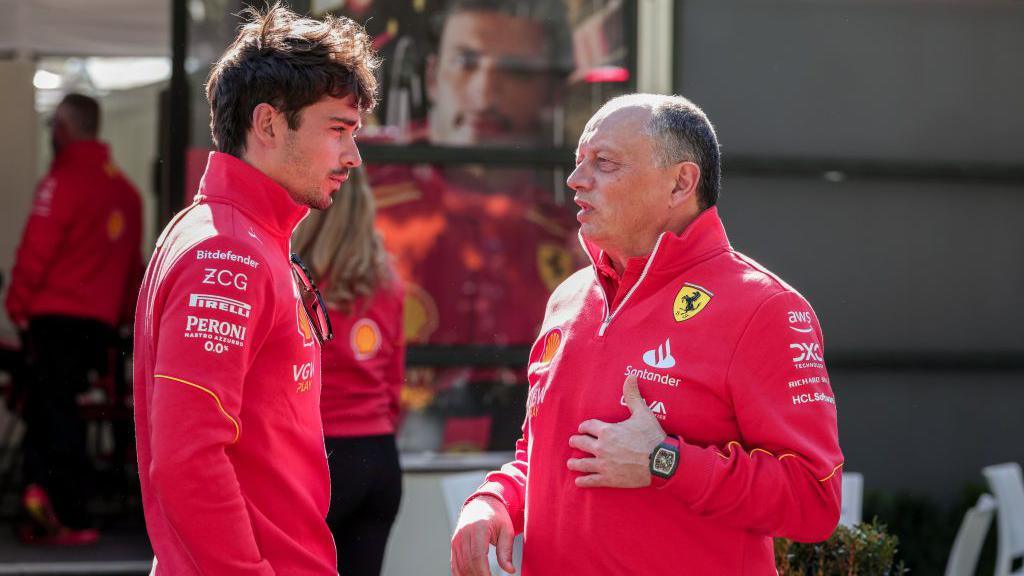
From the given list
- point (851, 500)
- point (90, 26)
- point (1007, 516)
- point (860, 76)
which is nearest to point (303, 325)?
point (851, 500)

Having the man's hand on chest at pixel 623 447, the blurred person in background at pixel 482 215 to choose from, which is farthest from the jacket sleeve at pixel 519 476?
the blurred person in background at pixel 482 215

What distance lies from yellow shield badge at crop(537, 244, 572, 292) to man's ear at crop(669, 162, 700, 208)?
10.1 feet

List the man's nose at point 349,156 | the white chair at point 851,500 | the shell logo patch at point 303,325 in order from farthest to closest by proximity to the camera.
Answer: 1. the white chair at point 851,500
2. the man's nose at point 349,156
3. the shell logo patch at point 303,325

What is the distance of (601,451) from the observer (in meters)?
2.31

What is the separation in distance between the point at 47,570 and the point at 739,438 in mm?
4385

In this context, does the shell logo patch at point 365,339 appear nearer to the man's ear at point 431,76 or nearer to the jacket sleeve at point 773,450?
the man's ear at point 431,76

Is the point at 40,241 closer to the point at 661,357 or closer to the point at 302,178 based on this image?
the point at 302,178

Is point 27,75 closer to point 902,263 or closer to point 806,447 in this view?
point 902,263

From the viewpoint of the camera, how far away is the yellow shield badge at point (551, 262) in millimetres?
5648

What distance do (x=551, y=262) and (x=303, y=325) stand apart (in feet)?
11.4

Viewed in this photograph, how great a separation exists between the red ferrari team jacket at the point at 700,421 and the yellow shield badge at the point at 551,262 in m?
3.13

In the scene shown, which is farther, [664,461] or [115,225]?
[115,225]

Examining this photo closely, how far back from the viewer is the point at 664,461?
2260 mm

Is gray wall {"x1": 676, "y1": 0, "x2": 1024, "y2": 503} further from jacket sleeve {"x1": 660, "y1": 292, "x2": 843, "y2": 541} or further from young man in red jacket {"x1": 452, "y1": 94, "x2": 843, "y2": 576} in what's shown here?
jacket sleeve {"x1": 660, "y1": 292, "x2": 843, "y2": 541}
